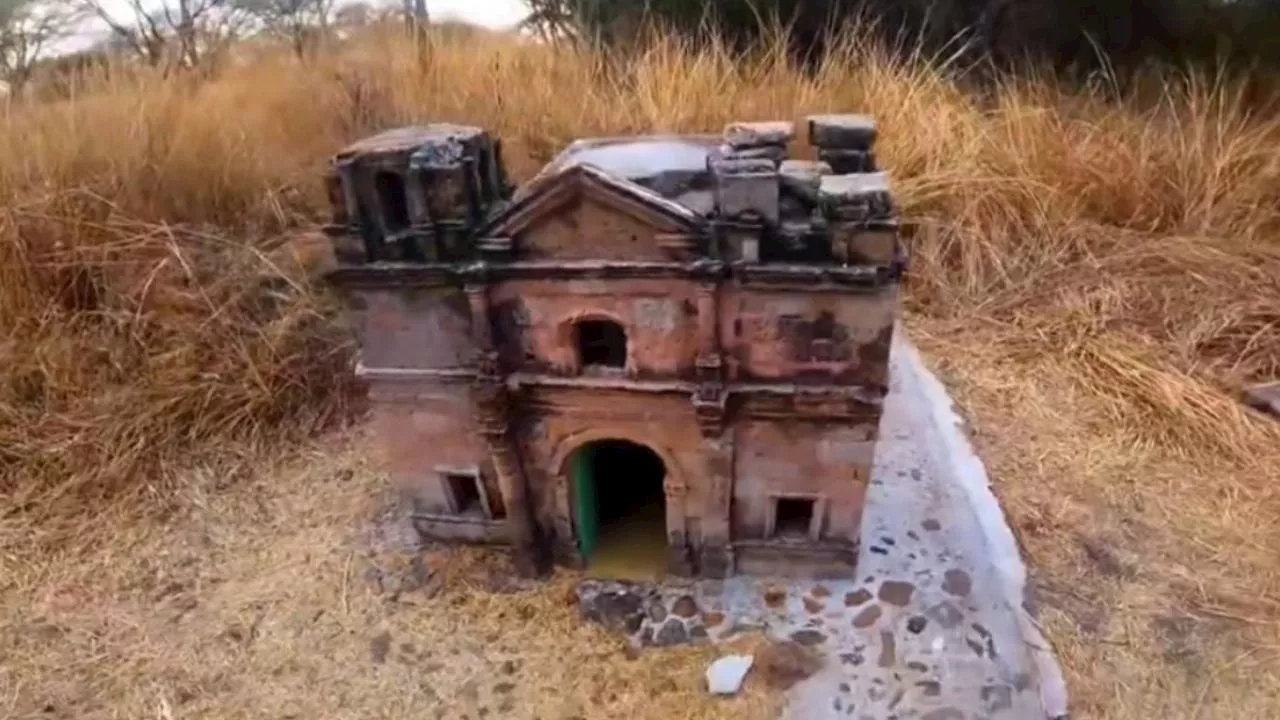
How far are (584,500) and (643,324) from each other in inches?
35.2

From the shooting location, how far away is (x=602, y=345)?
11.0 ft

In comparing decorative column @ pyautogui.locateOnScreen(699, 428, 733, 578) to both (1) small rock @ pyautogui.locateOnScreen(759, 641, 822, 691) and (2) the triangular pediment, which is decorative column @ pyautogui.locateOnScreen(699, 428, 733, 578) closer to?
(1) small rock @ pyautogui.locateOnScreen(759, 641, 822, 691)

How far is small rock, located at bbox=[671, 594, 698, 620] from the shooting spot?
3449 mm

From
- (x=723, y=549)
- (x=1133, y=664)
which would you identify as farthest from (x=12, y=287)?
(x=1133, y=664)

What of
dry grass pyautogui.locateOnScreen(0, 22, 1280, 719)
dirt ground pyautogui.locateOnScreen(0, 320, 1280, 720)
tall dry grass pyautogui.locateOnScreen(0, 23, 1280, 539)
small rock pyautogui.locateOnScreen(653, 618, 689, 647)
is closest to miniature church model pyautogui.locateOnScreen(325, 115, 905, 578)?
small rock pyautogui.locateOnScreen(653, 618, 689, 647)

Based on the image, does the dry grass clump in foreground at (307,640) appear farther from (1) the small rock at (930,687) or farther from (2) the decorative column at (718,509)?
(1) the small rock at (930,687)

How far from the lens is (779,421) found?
10.5 feet

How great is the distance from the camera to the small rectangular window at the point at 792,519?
3.48 m

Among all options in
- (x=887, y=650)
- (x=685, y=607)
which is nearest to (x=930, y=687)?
(x=887, y=650)

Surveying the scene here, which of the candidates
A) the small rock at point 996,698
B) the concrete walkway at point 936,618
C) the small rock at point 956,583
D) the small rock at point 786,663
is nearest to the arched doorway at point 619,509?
the small rock at point 786,663

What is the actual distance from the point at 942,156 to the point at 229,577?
517 cm

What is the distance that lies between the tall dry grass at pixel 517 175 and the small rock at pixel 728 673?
107 inches

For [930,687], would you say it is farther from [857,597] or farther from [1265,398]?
[1265,398]

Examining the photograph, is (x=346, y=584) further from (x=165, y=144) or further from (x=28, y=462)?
(x=165, y=144)
